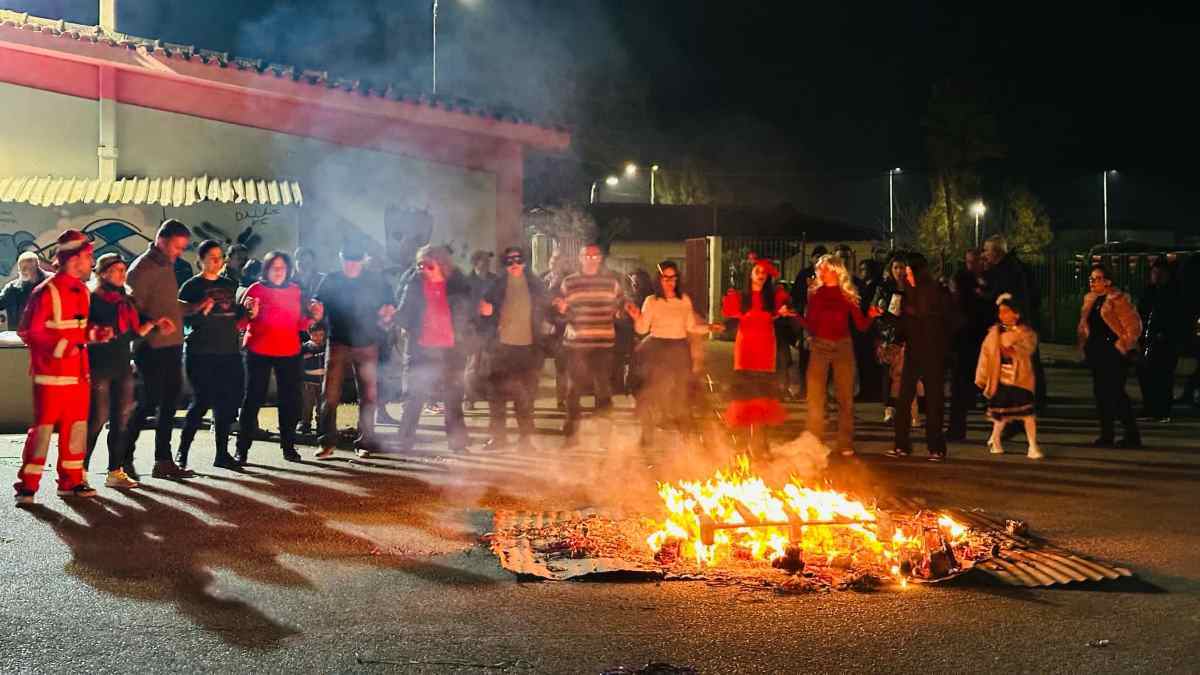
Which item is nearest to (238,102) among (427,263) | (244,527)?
(427,263)

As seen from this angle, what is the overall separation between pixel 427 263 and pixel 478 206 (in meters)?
6.26

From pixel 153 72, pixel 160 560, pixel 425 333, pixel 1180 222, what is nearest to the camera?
pixel 160 560

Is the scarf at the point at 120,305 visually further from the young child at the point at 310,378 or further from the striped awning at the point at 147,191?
the striped awning at the point at 147,191

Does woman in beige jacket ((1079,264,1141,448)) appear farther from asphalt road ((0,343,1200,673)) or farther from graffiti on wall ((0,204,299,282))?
graffiti on wall ((0,204,299,282))

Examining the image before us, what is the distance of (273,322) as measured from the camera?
10188mm

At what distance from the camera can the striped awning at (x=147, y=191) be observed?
1500 cm

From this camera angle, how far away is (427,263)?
10648 mm

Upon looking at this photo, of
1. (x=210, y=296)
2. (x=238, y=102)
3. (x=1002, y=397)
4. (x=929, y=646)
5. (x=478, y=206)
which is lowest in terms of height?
(x=929, y=646)

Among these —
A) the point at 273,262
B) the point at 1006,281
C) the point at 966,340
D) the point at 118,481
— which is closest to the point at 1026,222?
the point at 1006,281

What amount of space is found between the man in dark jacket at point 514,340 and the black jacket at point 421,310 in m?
0.20

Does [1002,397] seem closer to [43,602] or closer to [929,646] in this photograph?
[929,646]

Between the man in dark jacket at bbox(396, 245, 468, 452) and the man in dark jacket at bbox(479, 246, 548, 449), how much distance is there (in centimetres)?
33

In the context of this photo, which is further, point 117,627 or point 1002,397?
point 1002,397

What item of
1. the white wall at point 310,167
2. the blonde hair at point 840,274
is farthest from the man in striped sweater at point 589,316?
the white wall at point 310,167
